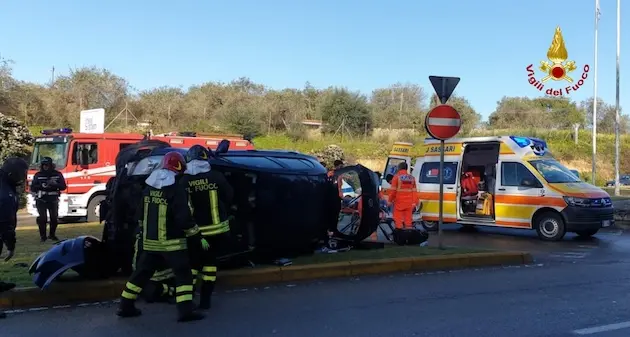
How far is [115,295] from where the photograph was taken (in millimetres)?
6910

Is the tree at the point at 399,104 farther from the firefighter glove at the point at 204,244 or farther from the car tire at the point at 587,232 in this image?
the firefighter glove at the point at 204,244

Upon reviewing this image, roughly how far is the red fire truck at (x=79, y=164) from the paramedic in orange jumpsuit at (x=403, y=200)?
22.9 ft

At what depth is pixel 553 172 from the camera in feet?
45.0

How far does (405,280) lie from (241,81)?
155ft

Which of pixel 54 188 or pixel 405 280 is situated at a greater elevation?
pixel 54 188

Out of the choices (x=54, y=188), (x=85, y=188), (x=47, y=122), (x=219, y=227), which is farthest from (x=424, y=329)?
→ (x=47, y=122)

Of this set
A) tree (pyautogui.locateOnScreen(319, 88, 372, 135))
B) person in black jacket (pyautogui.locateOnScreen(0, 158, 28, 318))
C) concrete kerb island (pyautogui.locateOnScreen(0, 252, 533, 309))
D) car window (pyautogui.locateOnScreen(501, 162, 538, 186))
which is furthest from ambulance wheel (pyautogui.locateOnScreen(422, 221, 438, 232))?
tree (pyautogui.locateOnScreen(319, 88, 372, 135))

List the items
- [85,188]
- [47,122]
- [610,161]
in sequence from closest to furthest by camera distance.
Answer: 1. [85,188]
2. [47,122]
3. [610,161]

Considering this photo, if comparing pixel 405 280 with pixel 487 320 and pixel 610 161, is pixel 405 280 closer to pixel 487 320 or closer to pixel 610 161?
pixel 487 320

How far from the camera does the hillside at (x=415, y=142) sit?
3809 centimetres

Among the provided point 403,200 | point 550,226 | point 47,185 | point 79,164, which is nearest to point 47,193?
point 47,185

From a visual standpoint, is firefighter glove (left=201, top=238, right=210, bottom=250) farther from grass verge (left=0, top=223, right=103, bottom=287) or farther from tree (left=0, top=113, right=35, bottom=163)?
tree (left=0, top=113, right=35, bottom=163)

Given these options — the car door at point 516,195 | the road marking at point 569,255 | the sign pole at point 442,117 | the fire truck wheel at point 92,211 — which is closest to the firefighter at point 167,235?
the sign pole at point 442,117

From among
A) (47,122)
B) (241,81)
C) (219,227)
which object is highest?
(241,81)
